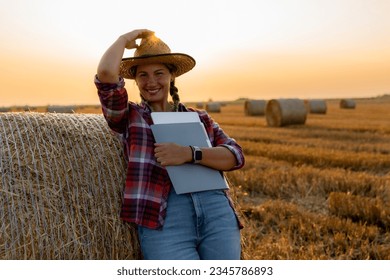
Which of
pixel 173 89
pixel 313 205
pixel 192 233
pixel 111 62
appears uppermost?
pixel 111 62

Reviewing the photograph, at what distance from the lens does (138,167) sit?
2.61 m

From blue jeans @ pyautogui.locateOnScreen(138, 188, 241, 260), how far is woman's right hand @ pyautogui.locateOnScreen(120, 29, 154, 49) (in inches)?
34.0

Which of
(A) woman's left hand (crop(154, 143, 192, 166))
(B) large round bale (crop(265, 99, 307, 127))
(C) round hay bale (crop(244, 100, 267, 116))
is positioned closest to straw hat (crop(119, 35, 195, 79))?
(A) woman's left hand (crop(154, 143, 192, 166))

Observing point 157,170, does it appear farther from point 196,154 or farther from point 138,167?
point 196,154

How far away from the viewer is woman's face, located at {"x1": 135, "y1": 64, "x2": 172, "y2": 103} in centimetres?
278

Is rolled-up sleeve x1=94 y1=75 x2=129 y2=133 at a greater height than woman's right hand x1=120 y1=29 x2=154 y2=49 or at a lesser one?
lesser

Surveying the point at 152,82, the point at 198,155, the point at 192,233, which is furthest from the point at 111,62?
the point at 192,233

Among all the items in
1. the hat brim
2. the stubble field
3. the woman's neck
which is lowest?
the stubble field

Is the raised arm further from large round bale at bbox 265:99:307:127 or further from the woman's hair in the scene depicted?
large round bale at bbox 265:99:307:127

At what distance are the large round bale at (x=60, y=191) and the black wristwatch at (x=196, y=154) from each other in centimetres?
53

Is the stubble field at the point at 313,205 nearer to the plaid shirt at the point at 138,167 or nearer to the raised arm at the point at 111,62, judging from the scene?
the plaid shirt at the point at 138,167

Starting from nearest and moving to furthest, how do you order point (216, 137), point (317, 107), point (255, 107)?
point (216, 137) → point (255, 107) → point (317, 107)

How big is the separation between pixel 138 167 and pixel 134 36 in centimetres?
74
